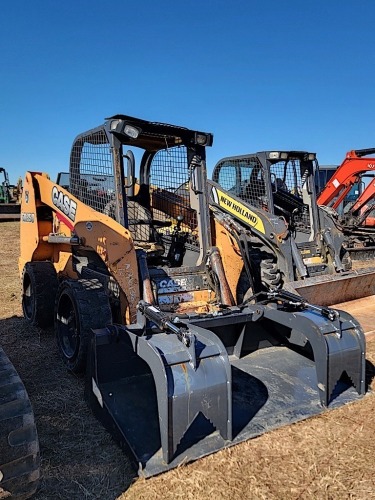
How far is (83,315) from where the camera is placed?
393 centimetres

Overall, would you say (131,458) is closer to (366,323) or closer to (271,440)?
(271,440)

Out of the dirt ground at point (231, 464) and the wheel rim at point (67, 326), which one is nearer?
the dirt ground at point (231, 464)

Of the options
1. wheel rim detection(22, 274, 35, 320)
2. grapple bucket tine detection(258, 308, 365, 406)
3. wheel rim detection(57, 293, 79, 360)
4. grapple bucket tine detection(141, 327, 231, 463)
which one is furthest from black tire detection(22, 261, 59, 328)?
grapple bucket tine detection(258, 308, 365, 406)

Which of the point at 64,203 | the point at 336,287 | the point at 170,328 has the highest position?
the point at 64,203

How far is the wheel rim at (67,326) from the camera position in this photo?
4.24 m

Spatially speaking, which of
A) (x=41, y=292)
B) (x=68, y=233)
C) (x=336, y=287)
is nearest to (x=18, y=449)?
(x=68, y=233)

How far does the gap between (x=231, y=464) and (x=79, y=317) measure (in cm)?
184

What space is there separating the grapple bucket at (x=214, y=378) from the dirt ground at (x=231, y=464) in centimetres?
9

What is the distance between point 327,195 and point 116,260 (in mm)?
8768

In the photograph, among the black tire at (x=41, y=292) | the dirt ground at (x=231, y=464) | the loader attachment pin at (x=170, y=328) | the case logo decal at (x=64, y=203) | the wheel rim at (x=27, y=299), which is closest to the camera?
the dirt ground at (x=231, y=464)

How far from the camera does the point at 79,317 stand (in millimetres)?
3936

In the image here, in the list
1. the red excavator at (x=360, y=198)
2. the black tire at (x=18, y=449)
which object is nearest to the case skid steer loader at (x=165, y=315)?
the black tire at (x=18, y=449)

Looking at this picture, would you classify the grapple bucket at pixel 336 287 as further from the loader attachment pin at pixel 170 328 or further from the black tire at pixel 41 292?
the black tire at pixel 41 292

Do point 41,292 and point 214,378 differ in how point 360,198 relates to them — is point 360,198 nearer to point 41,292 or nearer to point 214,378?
point 41,292
